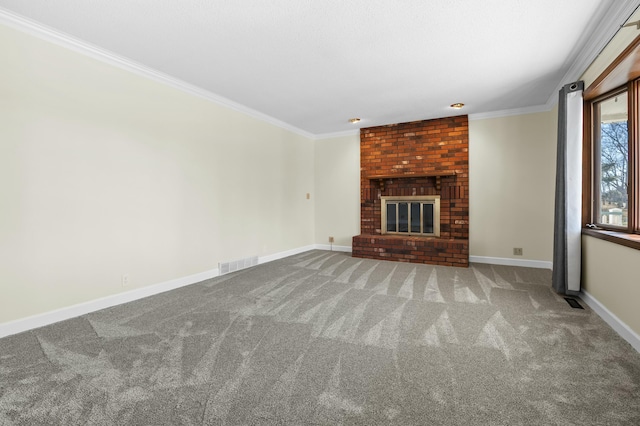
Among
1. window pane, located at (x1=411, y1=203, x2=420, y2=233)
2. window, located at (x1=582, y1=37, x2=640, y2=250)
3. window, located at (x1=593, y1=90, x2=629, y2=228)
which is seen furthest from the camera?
window pane, located at (x1=411, y1=203, x2=420, y2=233)

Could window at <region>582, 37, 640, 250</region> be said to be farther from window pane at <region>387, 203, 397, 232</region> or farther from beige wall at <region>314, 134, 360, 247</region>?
beige wall at <region>314, 134, 360, 247</region>

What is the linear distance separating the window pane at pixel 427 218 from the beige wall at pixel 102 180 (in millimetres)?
3136

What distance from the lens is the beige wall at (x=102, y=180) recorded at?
2.37 m

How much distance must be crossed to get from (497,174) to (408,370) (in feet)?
13.5

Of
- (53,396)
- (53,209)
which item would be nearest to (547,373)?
(53,396)

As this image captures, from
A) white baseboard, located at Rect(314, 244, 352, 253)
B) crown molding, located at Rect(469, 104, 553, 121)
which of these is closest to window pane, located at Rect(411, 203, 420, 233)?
white baseboard, located at Rect(314, 244, 352, 253)

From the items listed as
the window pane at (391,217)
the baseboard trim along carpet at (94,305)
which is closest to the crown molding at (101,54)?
the baseboard trim along carpet at (94,305)

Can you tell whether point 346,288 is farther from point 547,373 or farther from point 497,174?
point 497,174

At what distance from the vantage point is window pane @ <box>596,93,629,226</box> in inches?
106

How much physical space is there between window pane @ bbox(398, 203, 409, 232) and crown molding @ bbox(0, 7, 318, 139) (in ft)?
10.6

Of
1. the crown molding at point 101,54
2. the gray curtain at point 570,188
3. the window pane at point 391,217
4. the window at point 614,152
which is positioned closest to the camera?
the crown molding at point 101,54

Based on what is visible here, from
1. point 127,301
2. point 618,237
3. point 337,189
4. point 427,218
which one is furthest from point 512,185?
point 127,301

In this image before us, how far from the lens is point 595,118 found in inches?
122

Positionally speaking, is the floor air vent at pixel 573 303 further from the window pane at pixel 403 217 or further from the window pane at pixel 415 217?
the window pane at pixel 403 217
